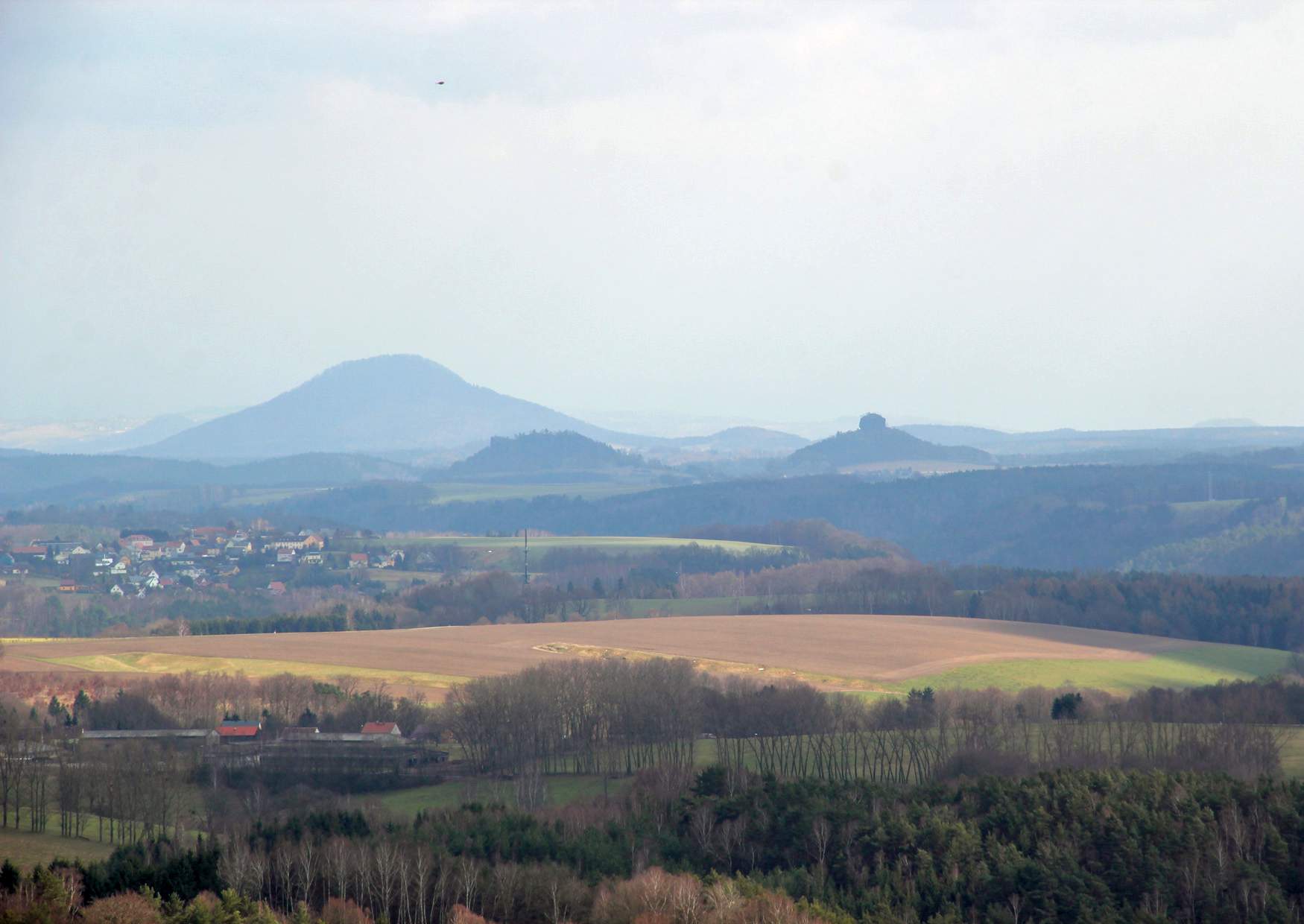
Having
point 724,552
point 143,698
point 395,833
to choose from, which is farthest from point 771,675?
point 724,552

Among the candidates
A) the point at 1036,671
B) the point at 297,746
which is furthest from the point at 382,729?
the point at 1036,671

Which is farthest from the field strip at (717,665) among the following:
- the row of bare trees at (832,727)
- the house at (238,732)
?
the house at (238,732)

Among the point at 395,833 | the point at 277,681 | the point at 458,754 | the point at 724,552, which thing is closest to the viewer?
the point at 395,833

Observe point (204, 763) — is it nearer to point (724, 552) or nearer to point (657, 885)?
point (657, 885)

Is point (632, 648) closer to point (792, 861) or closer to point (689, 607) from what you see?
point (689, 607)

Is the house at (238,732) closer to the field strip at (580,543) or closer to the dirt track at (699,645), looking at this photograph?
the dirt track at (699,645)

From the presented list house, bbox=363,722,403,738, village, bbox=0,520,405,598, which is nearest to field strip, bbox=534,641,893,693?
house, bbox=363,722,403,738
